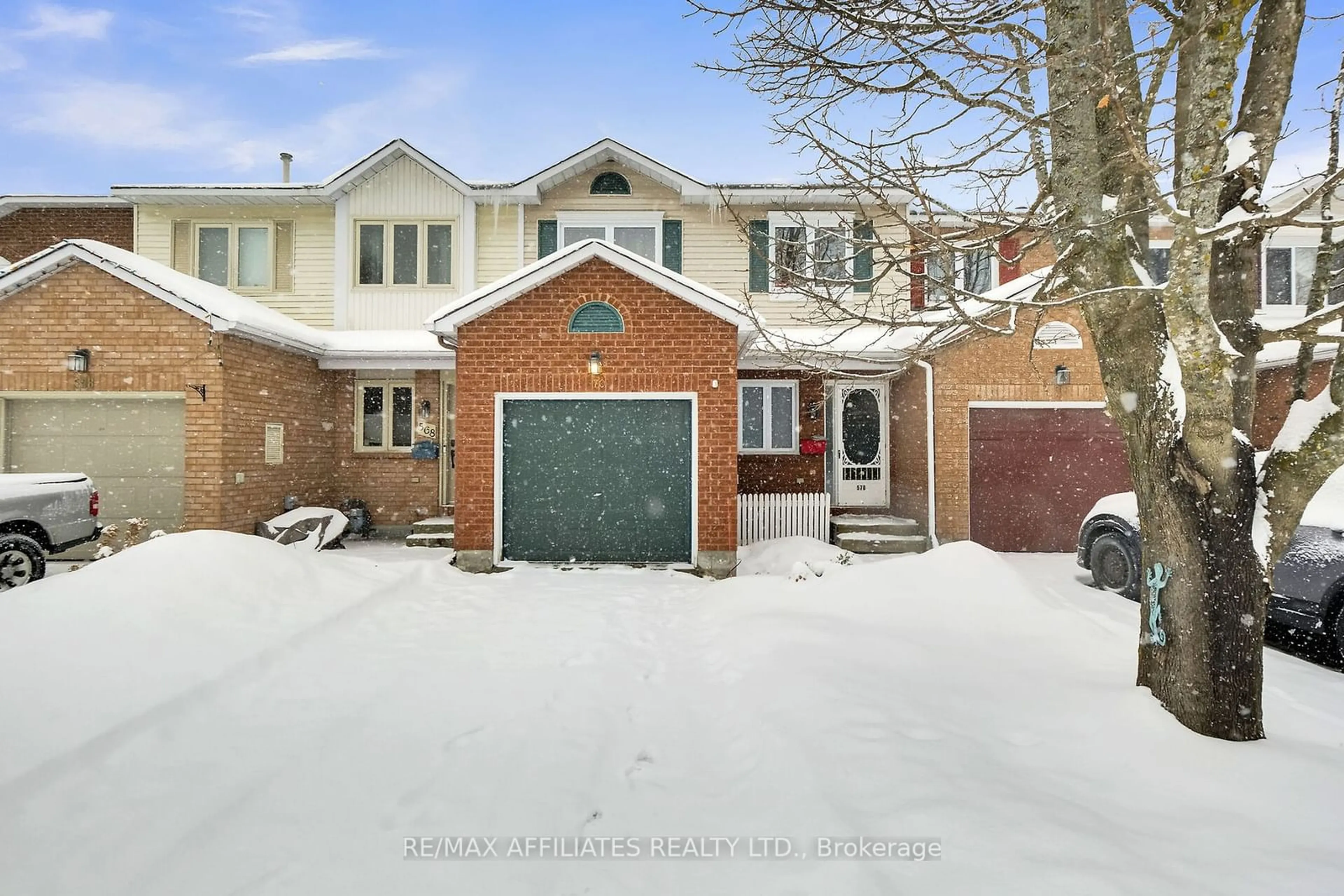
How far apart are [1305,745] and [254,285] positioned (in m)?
15.5

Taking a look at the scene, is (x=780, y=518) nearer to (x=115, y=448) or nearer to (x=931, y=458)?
(x=931, y=458)

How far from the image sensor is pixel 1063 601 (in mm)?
6496

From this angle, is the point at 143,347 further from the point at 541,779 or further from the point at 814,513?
the point at 814,513

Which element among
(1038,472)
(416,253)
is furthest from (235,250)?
(1038,472)

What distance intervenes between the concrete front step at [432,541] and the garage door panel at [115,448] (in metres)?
3.40

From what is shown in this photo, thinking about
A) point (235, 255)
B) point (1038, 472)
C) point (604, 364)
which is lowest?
point (1038, 472)

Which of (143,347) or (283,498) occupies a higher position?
(143,347)

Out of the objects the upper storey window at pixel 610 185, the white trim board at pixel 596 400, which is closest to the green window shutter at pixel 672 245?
the upper storey window at pixel 610 185

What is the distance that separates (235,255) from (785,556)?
12.2m

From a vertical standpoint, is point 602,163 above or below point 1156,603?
above

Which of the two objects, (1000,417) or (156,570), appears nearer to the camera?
(156,570)

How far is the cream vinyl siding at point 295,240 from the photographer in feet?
38.5

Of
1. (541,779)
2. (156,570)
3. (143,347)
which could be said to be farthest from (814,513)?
(143,347)

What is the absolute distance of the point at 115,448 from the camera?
9117mm
